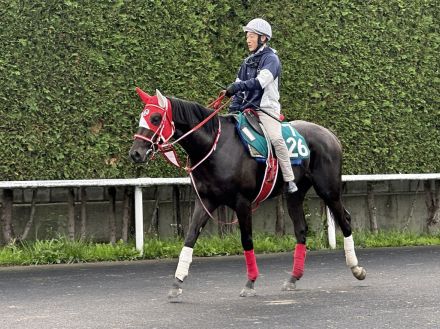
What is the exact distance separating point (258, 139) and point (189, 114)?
0.79m

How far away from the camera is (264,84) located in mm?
9086

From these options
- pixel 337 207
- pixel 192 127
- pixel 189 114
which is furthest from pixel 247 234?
pixel 337 207

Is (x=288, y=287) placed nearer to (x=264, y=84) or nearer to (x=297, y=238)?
(x=297, y=238)

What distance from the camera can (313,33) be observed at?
13.4 meters

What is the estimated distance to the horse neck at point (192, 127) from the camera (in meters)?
8.80

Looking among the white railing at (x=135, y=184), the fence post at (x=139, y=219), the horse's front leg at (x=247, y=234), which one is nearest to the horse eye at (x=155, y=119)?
the horse's front leg at (x=247, y=234)

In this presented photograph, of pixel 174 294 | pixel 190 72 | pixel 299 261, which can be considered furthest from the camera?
pixel 190 72

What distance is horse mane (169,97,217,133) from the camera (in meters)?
8.78

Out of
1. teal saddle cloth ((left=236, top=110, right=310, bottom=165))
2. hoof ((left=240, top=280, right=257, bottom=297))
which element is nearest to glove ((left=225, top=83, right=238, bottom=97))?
teal saddle cloth ((left=236, top=110, right=310, bottom=165))

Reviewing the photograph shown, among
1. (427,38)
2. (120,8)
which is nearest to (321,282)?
(120,8)

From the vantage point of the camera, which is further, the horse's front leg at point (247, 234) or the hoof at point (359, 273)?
the hoof at point (359, 273)

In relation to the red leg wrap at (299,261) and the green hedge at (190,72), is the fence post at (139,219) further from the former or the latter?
the red leg wrap at (299,261)

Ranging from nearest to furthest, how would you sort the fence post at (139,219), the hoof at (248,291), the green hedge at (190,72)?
the hoof at (248,291) < the green hedge at (190,72) < the fence post at (139,219)

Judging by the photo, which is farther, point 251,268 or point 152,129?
point 251,268
